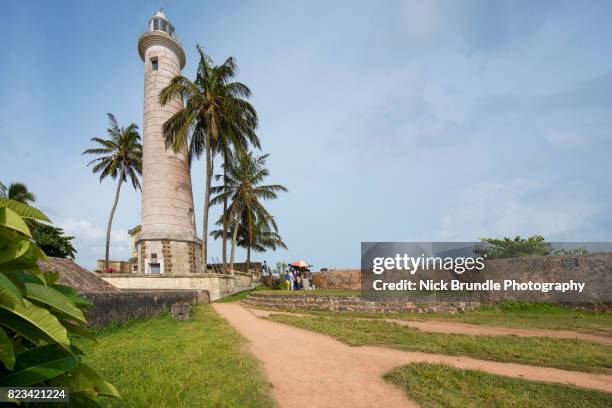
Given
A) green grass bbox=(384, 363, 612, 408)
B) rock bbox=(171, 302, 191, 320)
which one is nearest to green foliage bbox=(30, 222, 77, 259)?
rock bbox=(171, 302, 191, 320)

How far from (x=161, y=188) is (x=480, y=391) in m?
22.0

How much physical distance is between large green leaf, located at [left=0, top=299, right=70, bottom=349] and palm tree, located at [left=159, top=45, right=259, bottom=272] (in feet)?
66.9

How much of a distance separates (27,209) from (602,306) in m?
17.4

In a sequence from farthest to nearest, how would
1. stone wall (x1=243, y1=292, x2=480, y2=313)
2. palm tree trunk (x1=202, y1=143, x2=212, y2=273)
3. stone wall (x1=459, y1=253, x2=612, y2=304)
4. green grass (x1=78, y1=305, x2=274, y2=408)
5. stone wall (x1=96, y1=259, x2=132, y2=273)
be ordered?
1. stone wall (x1=96, y1=259, x2=132, y2=273)
2. palm tree trunk (x1=202, y1=143, x2=212, y2=273)
3. stone wall (x1=243, y1=292, x2=480, y2=313)
4. stone wall (x1=459, y1=253, x2=612, y2=304)
5. green grass (x1=78, y1=305, x2=274, y2=408)

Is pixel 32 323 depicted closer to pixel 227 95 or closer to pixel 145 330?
pixel 145 330

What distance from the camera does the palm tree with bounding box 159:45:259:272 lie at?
2119 centimetres

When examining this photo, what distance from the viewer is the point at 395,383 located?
4766 millimetres

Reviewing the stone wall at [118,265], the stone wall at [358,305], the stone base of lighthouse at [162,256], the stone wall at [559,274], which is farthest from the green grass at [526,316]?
the stone wall at [118,265]

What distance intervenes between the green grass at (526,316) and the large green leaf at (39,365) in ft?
39.6

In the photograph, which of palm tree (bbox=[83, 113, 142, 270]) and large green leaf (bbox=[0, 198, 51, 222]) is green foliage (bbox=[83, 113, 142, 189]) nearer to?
palm tree (bbox=[83, 113, 142, 270])

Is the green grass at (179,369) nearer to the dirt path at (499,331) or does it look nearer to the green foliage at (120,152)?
the dirt path at (499,331)

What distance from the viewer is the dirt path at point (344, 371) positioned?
4.33 metres

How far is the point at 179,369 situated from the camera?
4.91 metres

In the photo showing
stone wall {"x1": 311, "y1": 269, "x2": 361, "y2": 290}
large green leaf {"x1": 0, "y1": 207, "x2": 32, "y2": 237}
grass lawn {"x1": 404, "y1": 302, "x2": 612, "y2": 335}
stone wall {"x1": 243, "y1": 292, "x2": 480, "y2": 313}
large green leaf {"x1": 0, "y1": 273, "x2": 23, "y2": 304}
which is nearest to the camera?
large green leaf {"x1": 0, "y1": 273, "x2": 23, "y2": 304}
